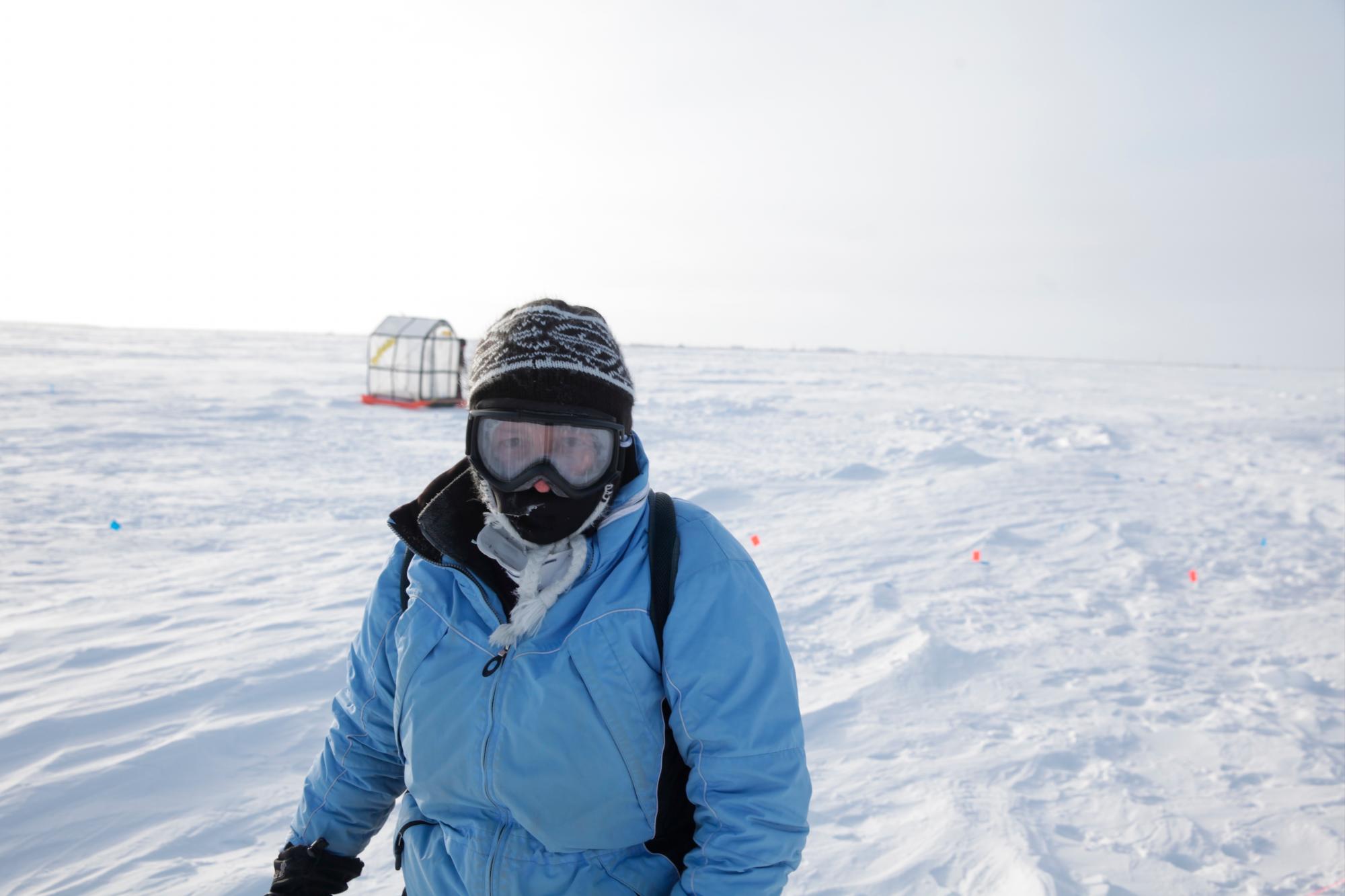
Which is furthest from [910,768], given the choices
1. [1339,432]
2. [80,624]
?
[1339,432]

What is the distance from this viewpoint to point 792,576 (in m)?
5.87

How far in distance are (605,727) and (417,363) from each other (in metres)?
18.3

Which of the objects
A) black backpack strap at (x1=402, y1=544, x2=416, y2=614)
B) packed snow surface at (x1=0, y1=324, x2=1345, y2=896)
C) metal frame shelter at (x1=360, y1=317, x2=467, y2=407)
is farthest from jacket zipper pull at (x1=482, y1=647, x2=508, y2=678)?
metal frame shelter at (x1=360, y1=317, x2=467, y2=407)

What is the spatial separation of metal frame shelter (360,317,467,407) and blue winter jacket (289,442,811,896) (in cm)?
1725

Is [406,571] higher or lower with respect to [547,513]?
lower

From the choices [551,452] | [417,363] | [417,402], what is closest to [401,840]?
[551,452]

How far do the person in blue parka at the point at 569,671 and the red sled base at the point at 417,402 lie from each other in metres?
16.7

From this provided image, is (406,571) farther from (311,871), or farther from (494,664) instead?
(311,871)

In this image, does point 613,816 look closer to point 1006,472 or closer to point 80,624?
point 80,624

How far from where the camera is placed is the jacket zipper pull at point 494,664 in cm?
139

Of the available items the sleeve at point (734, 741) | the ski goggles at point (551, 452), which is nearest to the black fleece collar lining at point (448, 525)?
the ski goggles at point (551, 452)

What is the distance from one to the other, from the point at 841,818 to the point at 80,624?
447 centimetres

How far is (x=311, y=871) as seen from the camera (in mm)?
1644

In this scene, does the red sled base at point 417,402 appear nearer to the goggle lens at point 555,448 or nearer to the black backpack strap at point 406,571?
the black backpack strap at point 406,571
